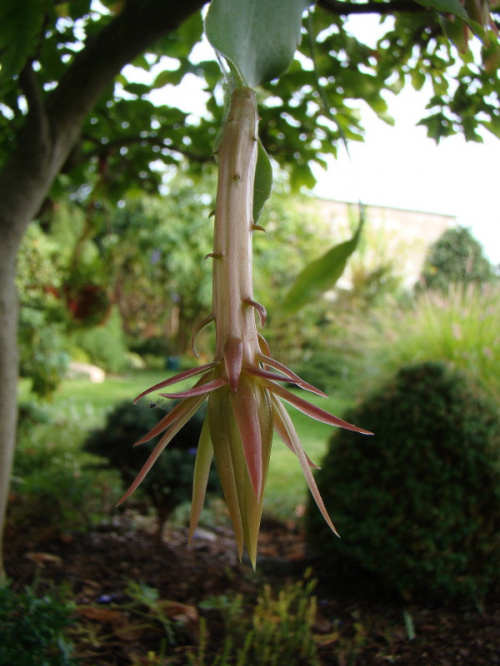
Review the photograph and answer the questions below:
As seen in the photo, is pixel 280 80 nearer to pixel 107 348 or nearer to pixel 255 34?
pixel 255 34

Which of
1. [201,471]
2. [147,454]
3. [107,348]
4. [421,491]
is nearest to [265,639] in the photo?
[421,491]

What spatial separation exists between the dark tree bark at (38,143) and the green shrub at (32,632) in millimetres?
422

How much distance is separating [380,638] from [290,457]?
129 inches

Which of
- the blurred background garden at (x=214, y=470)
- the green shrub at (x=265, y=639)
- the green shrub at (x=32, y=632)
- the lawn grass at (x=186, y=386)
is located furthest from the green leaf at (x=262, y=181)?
the lawn grass at (x=186, y=386)

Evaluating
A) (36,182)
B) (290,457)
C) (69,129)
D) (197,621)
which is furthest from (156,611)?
(290,457)

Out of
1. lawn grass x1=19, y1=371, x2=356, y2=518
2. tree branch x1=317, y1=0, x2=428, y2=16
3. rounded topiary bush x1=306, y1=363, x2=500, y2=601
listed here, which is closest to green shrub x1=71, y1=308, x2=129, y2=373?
lawn grass x1=19, y1=371, x2=356, y2=518

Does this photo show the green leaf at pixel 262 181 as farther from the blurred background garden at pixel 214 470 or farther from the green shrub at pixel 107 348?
the green shrub at pixel 107 348

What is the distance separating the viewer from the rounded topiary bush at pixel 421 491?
228cm

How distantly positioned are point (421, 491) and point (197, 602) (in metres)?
0.97

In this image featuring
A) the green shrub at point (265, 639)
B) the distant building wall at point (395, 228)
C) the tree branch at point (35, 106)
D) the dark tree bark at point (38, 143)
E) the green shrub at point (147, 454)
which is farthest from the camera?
the distant building wall at point (395, 228)

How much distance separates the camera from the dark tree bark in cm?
151

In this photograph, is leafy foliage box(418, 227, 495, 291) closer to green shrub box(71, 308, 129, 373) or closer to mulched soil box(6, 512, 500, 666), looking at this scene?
green shrub box(71, 308, 129, 373)

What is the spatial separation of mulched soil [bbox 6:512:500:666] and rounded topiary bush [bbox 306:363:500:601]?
0.14 metres

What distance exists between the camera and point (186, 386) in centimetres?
507
